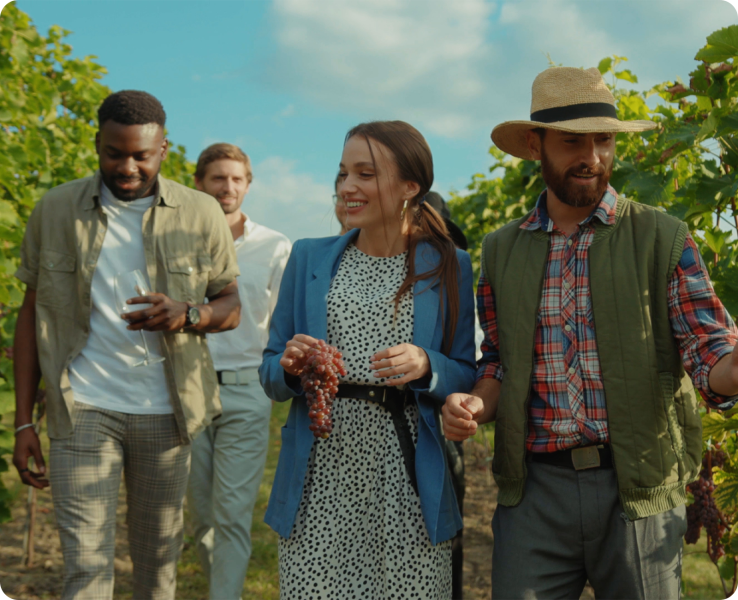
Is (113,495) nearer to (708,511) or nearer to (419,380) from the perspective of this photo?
(419,380)

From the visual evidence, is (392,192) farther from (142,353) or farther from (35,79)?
(35,79)

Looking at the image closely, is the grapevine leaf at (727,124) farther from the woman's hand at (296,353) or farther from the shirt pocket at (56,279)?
the shirt pocket at (56,279)

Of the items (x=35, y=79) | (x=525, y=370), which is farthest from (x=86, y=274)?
(x=35, y=79)

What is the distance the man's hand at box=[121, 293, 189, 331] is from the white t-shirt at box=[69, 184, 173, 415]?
16cm

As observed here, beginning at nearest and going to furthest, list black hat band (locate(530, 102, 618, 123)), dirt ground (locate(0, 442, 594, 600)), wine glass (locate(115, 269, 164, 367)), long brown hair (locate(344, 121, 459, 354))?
black hat band (locate(530, 102, 618, 123))
long brown hair (locate(344, 121, 459, 354))
wine glass (locate(115, 269, 164, 367))
dirt ground (locate(0, 442, 594, 600))

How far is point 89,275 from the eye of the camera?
303cm

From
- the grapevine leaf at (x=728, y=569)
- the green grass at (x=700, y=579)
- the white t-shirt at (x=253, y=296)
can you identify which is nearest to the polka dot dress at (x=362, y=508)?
the grapevine leaf at (x=728, y=569)

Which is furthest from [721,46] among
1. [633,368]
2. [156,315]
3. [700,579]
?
[700,579]

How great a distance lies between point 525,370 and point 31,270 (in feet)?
6.61

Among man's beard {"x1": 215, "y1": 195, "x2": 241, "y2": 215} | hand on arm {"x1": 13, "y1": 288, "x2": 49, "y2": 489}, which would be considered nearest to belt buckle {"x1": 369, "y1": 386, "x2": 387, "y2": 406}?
hand on arm {"x1": 13, "y1": 288, "x2": 49, "y2": 489}

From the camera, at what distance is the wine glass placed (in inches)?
114

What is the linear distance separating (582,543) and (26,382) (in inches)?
85.5

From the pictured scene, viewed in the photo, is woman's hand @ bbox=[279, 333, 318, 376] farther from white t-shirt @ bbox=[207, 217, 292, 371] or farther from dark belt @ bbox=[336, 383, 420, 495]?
white t-shirt @ bbox=[207, 217, 292, 371]

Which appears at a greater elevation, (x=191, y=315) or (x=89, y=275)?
(x=89, y=275)
